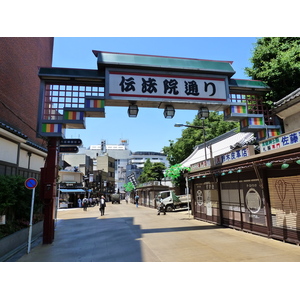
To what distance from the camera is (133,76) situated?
32.8ft

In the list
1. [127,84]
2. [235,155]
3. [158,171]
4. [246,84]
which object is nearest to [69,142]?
[127,84]

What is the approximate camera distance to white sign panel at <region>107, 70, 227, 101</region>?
32.1 feet

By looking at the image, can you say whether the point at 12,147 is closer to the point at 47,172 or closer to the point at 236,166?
the point at 47,172

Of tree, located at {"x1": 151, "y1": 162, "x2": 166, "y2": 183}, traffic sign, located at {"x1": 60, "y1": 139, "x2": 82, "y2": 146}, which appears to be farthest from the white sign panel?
tree, located at {"x1": 151, "y1": 162, "x2": 166, "y2": 183}

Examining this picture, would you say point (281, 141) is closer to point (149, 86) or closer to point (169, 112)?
point (169, 112)

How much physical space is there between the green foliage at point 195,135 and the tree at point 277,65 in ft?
61.3

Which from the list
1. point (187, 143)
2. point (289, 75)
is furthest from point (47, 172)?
point (187, 143)

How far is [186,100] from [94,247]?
6.97 m

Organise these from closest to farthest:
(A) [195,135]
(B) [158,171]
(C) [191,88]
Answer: (C) [191,88], (A) [195,135], (B) [158,171]

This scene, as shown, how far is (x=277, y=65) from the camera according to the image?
42.0ft

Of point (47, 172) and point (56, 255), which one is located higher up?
point (47, 172)


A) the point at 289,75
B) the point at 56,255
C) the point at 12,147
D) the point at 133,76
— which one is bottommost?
the point at 56,255

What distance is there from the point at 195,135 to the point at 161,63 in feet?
89.4

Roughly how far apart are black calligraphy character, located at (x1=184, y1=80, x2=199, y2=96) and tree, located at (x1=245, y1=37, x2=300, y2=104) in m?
3.95
